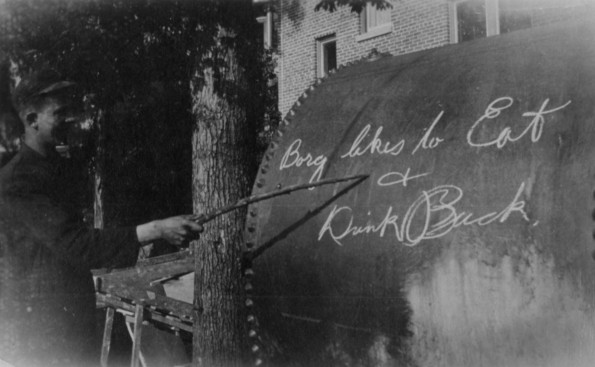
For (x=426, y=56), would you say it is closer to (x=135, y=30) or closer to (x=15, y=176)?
(x=15, y=176)

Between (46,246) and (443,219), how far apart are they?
1.89m

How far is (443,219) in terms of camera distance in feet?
6.88

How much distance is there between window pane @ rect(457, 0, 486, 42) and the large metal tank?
739cm

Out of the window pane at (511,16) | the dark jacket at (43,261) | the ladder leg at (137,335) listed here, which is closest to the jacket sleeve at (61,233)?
the dark jacket at (43,261)

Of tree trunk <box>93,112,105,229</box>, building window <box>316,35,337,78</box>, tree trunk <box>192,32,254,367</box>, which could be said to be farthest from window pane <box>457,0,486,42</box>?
tree trunk <box>93,112,105,229</box>

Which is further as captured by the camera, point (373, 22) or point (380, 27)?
point (373, 22)

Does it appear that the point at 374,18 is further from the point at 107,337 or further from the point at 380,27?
the point at 107,337

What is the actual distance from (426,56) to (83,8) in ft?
11.7

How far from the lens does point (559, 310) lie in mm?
1823

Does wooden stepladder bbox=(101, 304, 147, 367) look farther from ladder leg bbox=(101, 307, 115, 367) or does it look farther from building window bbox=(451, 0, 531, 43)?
building window bbox=(451, 0, 531, 43)

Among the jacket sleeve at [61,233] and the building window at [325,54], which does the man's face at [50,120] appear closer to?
the jacket sleeve at [61,233]

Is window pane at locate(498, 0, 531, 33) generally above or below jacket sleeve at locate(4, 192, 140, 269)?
above

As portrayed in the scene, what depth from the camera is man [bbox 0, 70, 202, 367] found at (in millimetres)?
2922

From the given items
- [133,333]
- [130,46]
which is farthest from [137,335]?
[130,46]
